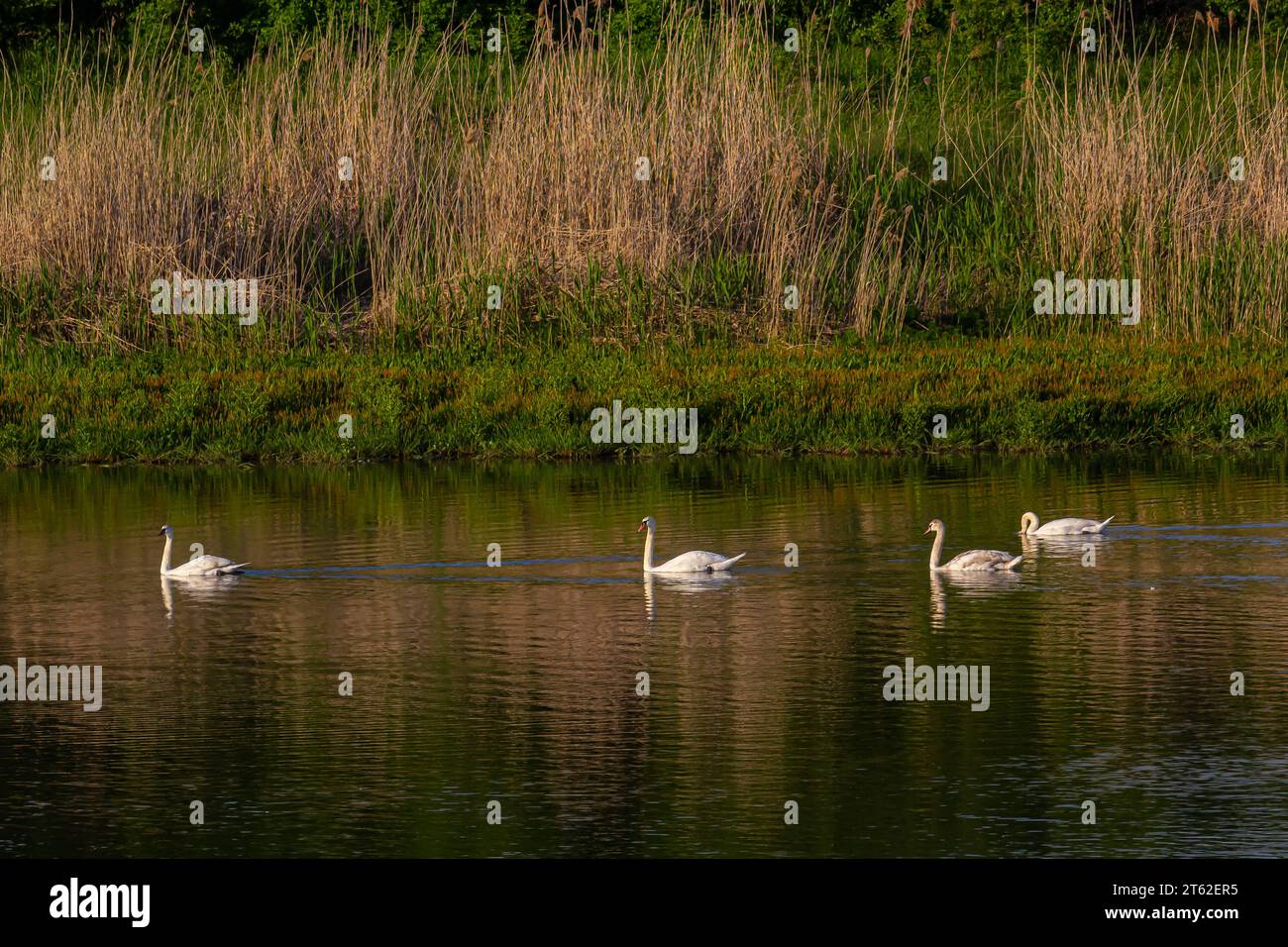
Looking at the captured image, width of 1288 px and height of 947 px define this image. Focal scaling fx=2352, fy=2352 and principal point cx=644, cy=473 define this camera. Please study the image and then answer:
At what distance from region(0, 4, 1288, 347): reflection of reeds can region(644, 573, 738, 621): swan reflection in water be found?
30.9 ft

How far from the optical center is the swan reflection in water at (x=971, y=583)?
14.1 meters

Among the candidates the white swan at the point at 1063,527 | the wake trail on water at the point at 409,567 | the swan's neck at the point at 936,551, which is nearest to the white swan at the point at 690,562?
the wake trail on water at the point at 409,567

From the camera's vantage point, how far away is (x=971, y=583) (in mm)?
14523

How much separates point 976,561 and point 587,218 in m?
10.2

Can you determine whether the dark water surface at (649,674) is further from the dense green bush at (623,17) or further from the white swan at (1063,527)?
the dense green bush at (623,17)

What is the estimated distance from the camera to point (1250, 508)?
17.0 meters

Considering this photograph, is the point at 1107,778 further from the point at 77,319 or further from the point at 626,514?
the point at 77,319

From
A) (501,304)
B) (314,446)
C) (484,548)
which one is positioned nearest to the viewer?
(484,548)

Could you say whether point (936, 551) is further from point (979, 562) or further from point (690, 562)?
point (690, 562)

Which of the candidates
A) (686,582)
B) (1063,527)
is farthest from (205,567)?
(1063,527)

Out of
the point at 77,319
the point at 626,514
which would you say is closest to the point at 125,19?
the point at 77,319

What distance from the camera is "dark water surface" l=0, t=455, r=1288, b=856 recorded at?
9117 mm
